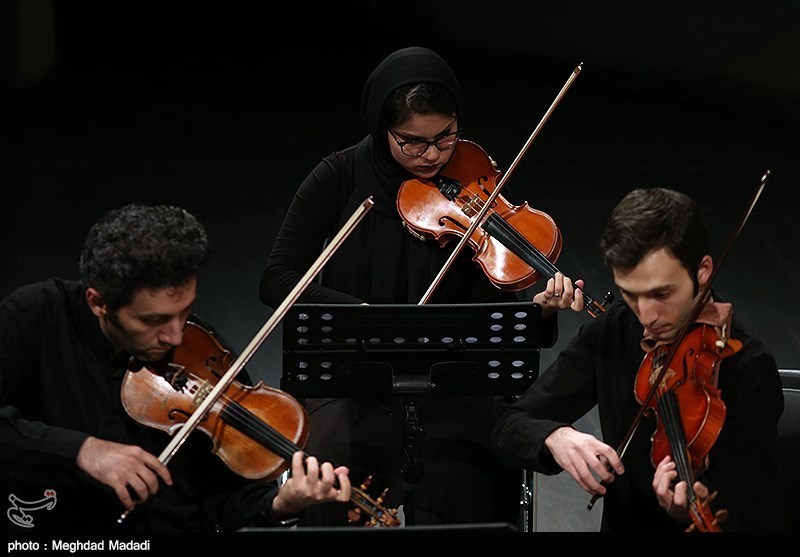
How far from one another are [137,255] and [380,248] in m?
0.97

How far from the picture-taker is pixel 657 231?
2250 mm

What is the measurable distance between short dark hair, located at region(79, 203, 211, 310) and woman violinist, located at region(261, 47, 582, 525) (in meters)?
0.73

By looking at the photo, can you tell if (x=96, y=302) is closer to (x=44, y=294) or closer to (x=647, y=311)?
(x=44, y=294)

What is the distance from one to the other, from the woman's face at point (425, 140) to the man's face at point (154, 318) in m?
0.83

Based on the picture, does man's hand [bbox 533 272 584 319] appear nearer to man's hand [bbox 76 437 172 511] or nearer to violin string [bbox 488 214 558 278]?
violin string [bbox 488 214 558 278]

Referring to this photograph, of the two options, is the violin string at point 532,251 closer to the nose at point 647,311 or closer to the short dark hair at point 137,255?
the nose at point 647,311

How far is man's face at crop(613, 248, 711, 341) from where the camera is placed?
2.25 metres

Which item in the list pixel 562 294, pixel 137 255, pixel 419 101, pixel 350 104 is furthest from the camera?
pixel 350 104

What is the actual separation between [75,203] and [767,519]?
3418 millimetres

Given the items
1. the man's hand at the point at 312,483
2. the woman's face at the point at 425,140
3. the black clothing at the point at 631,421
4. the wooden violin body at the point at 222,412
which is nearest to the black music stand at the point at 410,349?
the black clothing at the point at 631,421

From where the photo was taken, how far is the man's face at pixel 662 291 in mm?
2246

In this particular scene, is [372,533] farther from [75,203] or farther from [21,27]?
[21,27]

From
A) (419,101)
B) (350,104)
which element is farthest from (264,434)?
(350,104)

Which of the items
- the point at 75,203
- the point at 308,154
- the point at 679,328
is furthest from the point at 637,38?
the point at 679,328
